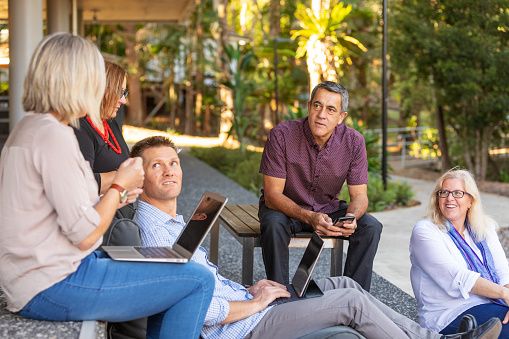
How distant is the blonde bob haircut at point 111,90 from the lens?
4.61m

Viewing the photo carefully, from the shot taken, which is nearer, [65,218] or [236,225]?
[65,218]

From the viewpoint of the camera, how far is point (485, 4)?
1598cm

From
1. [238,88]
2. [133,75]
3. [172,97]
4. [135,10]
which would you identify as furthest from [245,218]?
[133,75]

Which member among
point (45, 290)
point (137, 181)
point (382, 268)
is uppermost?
point (137, 181)

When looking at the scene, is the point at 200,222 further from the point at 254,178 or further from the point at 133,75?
the point at 133,75

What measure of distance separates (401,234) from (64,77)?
700cm

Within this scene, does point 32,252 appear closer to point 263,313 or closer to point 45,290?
point 45,290

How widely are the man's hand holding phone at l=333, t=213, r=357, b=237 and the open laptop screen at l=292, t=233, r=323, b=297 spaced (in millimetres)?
825

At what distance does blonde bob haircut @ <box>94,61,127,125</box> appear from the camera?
15.1 feet

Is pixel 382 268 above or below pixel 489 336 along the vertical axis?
below

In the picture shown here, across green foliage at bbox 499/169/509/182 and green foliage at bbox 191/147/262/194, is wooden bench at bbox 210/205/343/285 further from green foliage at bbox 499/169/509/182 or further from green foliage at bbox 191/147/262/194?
green foliage at bbox 499/169/509/182

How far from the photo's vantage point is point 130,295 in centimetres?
298

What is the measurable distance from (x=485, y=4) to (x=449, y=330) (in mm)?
12691

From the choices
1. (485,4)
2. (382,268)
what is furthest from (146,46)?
(382,268)
